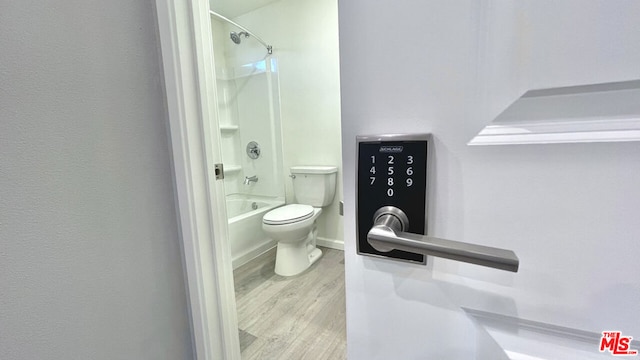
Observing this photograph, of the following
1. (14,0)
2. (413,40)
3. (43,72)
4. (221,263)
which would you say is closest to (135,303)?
(221,263)

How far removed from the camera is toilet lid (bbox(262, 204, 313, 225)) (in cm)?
177

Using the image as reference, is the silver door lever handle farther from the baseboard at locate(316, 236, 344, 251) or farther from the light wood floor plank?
the baseboard at locate(316, 236, 344, 251)

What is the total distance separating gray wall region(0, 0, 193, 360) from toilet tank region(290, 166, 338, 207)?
143 centimetres

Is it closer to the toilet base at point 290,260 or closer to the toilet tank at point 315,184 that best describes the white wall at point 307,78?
the toilet tank at point 315,184

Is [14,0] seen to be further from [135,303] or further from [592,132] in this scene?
[592,132]

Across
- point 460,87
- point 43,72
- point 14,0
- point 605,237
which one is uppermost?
point 14,0

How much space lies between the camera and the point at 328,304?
1526 millimetres

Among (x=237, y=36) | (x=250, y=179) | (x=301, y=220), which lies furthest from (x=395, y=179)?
(x=237, y=36)

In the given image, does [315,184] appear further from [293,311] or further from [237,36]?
[237,36]

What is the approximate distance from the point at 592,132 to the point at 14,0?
40.1 inches

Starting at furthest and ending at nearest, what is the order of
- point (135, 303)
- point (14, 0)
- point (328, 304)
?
point (328, 304), point (135, 303), point (14, 0)

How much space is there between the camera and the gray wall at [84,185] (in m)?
0.55

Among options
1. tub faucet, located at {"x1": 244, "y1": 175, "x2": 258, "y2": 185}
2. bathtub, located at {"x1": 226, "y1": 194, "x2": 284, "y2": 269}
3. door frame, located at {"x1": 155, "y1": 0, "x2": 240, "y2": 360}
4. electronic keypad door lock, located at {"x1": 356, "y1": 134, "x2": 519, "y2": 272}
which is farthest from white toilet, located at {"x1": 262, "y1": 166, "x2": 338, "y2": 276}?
electronic keypad door lock, located at {"x1": 356, "y1": 134, "x2": 519, "y2": 272}

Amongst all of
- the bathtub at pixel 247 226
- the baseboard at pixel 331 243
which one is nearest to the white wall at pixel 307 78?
the baseboard at pixel 331 243
